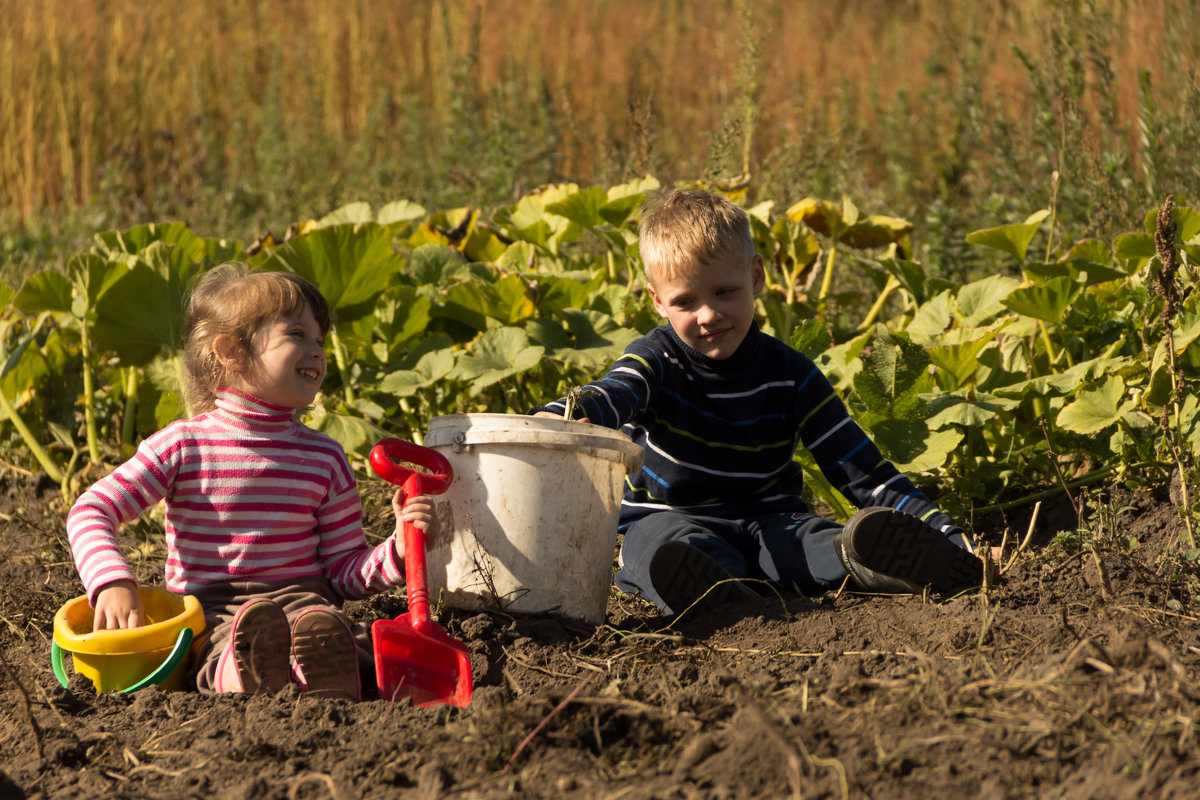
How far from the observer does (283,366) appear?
1829 mm

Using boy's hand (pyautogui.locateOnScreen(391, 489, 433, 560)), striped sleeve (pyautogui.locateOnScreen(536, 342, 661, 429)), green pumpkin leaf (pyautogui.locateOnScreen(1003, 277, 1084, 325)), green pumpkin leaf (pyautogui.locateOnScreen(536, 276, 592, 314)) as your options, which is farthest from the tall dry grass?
boy's hand (pyautogui.locateOnScreen(391, 489, 433, 560))

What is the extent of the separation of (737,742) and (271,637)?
2.54 ft

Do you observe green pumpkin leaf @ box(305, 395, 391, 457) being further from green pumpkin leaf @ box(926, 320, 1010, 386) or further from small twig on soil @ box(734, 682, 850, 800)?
small twig on soil @ box(734, 682, 850, 800)

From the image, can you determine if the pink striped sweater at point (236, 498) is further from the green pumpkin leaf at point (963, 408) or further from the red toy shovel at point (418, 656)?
the green pumpkin leaf at point (963, 408)

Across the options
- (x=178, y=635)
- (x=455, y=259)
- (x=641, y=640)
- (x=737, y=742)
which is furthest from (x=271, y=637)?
(x=455, y=259)

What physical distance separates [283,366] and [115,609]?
18.6 inches

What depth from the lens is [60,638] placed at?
160 cm

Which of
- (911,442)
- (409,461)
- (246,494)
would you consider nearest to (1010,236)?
(911,442)

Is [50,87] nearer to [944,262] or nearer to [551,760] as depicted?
[944,262]

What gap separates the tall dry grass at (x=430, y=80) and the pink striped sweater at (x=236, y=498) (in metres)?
2.90

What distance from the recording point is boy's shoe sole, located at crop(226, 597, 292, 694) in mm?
1550

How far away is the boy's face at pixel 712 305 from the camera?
6.89ft

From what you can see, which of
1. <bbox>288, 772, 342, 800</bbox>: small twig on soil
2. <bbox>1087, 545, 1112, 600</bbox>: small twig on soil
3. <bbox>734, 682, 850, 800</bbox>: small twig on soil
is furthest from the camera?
<bbox>1087, 545, 1112, 600</bbox>: small twig on soil

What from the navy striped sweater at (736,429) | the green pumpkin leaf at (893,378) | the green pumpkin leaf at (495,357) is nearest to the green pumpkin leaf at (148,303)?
the green pumpkin leaf at (495,357)
